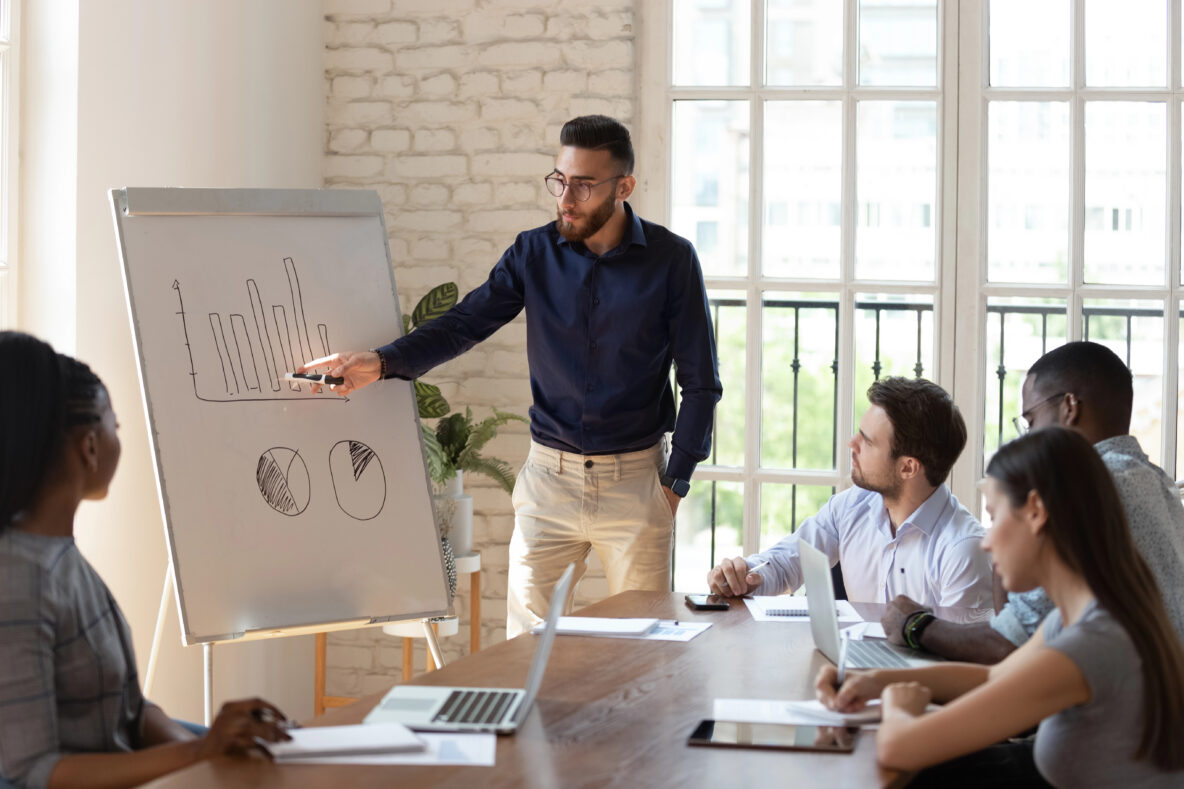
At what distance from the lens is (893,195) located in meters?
3.83

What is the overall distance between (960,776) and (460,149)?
2.74 m

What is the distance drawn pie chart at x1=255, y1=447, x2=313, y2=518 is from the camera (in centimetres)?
272

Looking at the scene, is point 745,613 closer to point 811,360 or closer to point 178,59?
point 811,360

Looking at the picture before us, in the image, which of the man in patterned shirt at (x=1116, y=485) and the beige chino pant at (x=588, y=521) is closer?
the man in patterned shirt at (x=1116, y=485)

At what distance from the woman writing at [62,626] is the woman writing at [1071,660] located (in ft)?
2.82

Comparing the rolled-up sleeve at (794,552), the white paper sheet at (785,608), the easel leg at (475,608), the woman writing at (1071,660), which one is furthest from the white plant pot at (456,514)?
the woman writing at (1071,660)

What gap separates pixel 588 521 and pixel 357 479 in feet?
2.04

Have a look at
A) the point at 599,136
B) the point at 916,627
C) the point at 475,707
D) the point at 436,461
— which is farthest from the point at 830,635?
the point at 436,461

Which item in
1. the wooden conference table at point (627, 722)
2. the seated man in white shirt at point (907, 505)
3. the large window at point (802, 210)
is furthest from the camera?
the large window at point (802, 210)

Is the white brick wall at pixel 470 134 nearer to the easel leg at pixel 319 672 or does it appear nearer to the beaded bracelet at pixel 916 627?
the easel leg at pixel 319 672

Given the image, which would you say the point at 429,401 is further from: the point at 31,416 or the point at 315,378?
the point at 31,416

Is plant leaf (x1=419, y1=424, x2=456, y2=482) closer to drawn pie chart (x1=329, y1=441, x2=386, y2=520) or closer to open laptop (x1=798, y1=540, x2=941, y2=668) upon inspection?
drawn pie chart (x1=329, y1=441, x2=386, y2=520)

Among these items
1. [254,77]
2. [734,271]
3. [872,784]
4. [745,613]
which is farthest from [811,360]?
[872,784]

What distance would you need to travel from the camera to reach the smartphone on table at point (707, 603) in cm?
246
